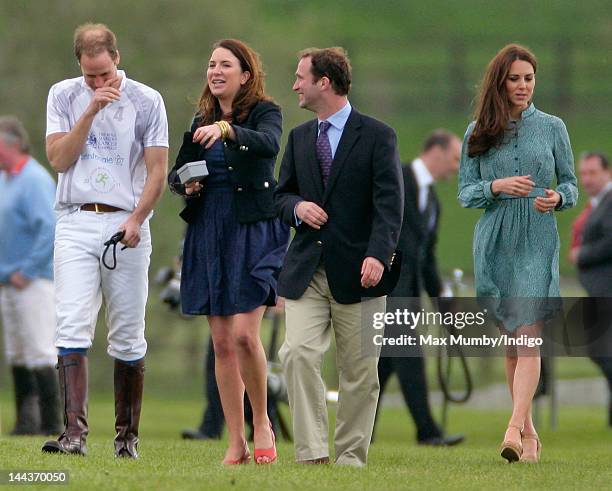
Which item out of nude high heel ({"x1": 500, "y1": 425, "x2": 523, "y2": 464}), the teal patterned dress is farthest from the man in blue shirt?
nude high heel ({"x1": 500, "y1": 425, "x2": 523, "y2": 464})

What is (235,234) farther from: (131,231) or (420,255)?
(420,255)

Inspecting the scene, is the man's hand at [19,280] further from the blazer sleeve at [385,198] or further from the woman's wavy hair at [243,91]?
the blazer sleeve at [385,198]

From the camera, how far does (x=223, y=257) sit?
8.87 meters

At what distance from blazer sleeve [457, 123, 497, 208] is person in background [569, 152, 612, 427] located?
5684 millimetres

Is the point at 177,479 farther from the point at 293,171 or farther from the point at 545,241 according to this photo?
the point at 545,241

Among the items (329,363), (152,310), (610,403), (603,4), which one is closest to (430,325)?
(610,403)

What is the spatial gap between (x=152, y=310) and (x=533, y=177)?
49.2ft

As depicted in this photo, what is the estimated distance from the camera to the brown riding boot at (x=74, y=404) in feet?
29.0

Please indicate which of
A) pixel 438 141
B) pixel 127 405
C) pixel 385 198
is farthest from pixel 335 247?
pixel 438 141

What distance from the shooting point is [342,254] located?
8.49m

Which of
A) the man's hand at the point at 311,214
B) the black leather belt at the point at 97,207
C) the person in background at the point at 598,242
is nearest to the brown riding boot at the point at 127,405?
the black leather belt at the point at 97,207

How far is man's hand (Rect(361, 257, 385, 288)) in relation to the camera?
8.31 meters

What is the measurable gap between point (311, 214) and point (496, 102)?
5.09 ft

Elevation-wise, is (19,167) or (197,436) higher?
(19,167)
